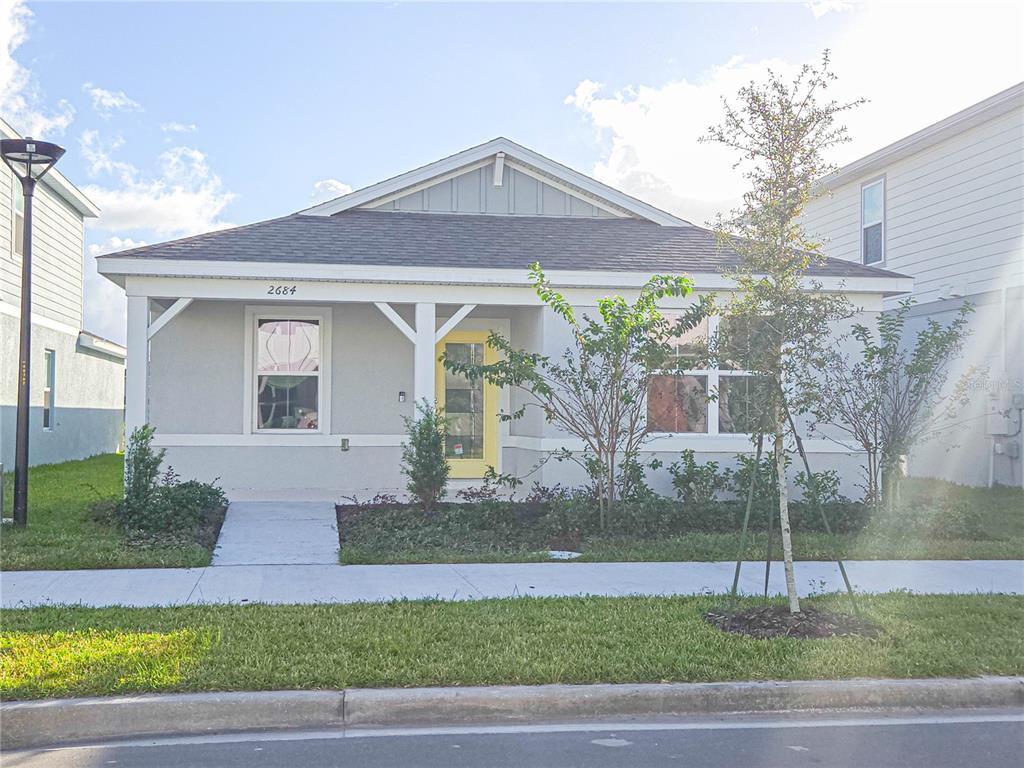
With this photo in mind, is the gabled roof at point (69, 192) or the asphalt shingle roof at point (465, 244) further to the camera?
the gabled roof at point (69, 192)

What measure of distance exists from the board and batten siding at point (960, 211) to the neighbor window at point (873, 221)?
0.13m

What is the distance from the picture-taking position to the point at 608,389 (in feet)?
37.9

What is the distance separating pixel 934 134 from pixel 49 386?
17289 millimetres

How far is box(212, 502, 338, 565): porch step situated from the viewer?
32.1ft

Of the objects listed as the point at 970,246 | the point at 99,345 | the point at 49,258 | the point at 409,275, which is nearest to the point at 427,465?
the point at 409,275

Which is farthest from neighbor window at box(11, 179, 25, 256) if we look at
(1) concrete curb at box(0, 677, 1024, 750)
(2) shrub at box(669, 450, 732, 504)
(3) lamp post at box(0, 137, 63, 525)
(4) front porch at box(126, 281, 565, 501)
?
(1) concrete curb at box(0, 677, 1024, 750)

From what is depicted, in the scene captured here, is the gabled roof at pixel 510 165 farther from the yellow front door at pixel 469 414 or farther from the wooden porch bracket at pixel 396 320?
the wooden porch bracket at pixel 396 320

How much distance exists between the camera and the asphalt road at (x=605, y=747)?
4.86 meters

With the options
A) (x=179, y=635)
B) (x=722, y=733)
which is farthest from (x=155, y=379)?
(x=722, y=733)

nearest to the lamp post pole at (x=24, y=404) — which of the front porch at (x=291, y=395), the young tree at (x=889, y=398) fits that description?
the front porch at (x=291, y=395)

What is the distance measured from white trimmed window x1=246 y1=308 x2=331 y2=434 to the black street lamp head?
3.66 metres

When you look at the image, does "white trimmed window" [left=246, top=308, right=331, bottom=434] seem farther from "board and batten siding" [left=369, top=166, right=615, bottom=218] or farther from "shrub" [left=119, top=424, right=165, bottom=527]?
"shrub" [left=119, top=424, right=165, bottom=527]

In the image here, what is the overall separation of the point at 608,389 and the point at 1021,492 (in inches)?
301

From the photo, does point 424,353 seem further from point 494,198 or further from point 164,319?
point 494,198
